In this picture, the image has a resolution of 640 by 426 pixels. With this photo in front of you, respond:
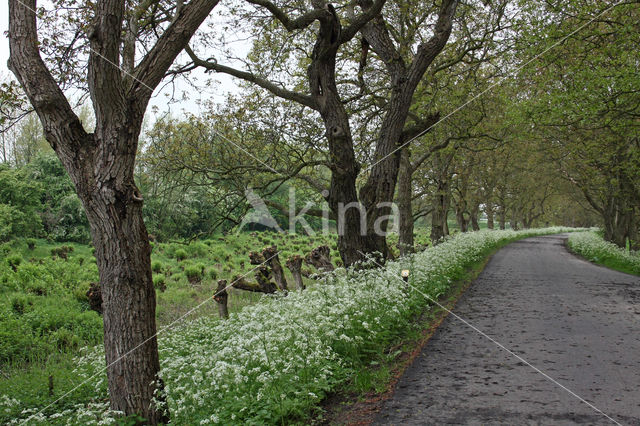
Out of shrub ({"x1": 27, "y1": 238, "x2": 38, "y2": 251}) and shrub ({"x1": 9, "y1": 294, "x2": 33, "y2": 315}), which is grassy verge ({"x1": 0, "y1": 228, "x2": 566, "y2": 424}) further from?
shrub ({"x1": 27, "y1": 238, "x2": 38, "y2": 251})

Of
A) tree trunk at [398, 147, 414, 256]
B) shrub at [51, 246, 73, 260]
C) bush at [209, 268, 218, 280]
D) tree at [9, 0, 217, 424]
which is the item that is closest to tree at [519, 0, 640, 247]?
A: tree trunk at [398, 147, 414, 256]

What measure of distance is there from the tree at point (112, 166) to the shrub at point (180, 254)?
20224mm

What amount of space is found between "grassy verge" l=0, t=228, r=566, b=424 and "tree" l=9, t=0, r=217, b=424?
39 cm

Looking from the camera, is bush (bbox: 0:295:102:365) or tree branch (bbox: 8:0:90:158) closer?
tree branch (bbox: 8:0:90:158)

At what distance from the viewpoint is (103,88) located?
4715 millimetres

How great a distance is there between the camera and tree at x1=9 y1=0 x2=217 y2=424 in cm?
471

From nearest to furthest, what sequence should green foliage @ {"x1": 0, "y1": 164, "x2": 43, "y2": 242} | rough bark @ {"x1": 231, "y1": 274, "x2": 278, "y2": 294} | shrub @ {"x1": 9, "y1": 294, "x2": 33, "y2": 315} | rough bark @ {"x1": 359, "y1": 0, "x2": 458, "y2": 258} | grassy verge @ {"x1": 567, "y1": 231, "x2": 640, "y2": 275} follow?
rough bark @ {"x1": 359, "y1": 0, "x2": 458, "y2": 258} → rough bark @ {"x1": 231, "y1": 274, "x2": 278, "y2": 294} → shrub @ {"x1": 9, "y1": 294, "x2": 33, "y2": 315} → grassy verge @ {"x1": 567, "y1": 231, "x2": 640, "y2": 275} → green foliage @ {"x1": 0, "y1": 164, "x2": 43, "y2": 242}

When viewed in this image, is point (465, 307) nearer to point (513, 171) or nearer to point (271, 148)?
point (271, 148)

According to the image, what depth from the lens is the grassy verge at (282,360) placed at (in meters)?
4.48

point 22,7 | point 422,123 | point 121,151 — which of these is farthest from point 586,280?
point 22,7

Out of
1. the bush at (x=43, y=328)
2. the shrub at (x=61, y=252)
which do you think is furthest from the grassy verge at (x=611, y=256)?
the shrub at (x=61, y=252)

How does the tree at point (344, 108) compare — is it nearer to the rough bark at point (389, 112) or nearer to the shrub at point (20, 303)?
the rough bark at point (389, 112)

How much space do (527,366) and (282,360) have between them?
11.0 ft

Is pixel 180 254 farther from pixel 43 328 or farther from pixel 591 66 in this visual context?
pixel 591 66
